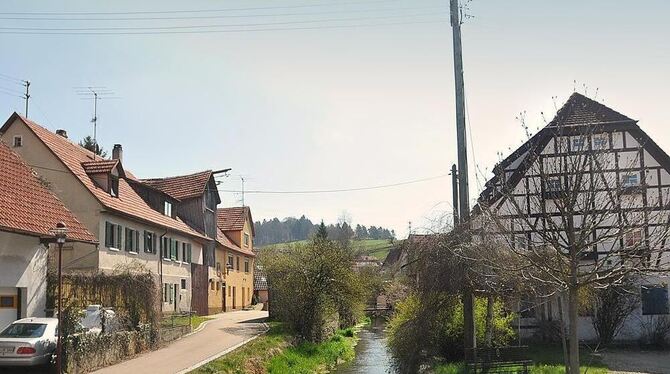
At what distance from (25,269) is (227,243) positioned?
110 feet

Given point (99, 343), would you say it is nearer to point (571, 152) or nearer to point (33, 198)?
point (33, 198)

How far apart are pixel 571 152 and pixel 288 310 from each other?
21324 mm

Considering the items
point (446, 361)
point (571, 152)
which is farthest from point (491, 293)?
point (571, 152)

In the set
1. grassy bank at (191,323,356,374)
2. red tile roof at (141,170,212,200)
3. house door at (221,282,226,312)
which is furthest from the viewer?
house door at (221,282,226,312)

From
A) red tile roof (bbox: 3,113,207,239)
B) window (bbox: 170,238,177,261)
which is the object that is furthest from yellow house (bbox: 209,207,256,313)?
red tile roof (bbox: 3,113,207,239)

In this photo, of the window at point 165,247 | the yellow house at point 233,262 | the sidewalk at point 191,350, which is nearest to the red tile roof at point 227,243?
the yellow house at point 233,262

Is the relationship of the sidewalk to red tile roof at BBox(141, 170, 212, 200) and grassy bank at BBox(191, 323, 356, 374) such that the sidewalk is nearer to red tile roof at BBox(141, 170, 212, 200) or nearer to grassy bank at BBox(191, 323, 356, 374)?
grassy bank at BBox(191, 323, 356, 374)

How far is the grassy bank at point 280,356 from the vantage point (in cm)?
2175

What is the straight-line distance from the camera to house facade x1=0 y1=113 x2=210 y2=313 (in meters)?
30.2

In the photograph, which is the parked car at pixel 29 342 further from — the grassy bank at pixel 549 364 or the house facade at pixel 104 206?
the grassy bank at pixel 549 364

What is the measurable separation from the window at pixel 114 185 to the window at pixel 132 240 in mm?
→ 1941

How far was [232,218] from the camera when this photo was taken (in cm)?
5962

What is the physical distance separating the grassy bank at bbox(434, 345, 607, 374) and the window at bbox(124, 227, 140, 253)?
1778cm

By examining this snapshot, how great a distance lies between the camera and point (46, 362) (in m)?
18.5
